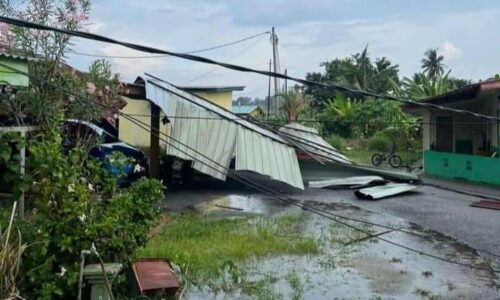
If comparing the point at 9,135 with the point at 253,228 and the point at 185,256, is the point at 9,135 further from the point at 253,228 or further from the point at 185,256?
the point at 253,228

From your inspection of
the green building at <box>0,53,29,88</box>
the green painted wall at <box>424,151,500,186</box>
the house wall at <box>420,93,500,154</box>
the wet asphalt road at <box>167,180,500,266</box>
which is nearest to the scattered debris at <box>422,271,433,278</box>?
the wet asphalt road at <box>167,180,500,266</box>

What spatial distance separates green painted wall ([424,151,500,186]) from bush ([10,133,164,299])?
12.7 metres

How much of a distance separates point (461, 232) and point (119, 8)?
6.81 metres

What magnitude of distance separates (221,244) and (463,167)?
Result: 10.8 m

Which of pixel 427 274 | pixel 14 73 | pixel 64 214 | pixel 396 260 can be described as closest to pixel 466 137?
pixel 396 260

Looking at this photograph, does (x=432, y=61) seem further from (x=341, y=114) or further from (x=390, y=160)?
(x=390, y=160)

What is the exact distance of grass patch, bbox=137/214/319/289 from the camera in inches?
250

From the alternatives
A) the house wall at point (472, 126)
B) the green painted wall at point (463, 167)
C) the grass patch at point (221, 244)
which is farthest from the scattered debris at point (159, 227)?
the house wall at point (472, 126)

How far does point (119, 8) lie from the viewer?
7.16 metres

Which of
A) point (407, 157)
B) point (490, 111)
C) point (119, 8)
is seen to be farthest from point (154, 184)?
point (407, 157)

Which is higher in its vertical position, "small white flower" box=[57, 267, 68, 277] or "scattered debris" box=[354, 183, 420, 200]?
"small white flower" box=[57, 267, 68, 277]

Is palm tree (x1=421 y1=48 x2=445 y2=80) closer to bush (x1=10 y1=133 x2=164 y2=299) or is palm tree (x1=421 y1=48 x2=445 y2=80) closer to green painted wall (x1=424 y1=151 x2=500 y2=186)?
green painted wall (x1=424 y1=151 x2=500 y2=186)

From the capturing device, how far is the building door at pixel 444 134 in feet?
63.8

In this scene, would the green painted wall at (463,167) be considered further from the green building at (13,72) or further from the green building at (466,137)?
the green building at (13,72)
